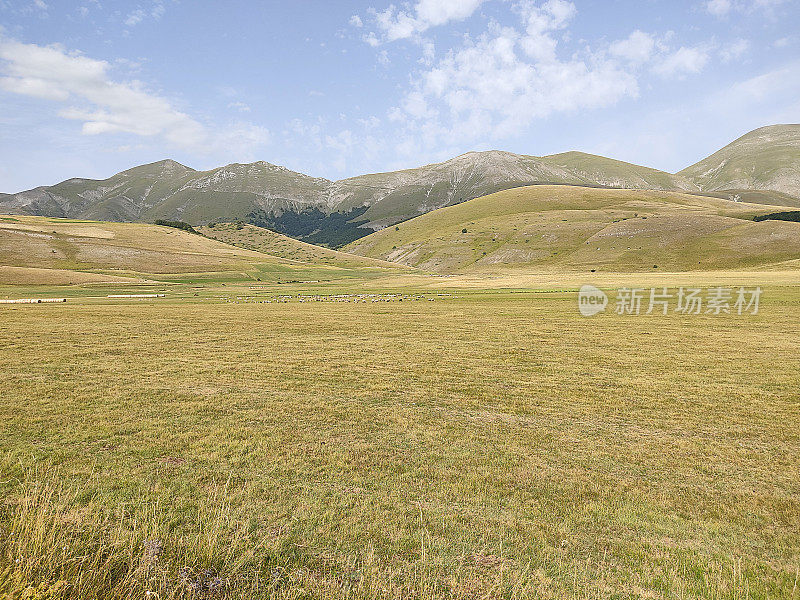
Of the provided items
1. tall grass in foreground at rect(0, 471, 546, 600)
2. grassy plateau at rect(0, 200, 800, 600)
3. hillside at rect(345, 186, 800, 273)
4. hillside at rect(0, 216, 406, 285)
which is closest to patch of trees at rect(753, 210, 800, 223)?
hillside at rect(345, 186, 800, 273)

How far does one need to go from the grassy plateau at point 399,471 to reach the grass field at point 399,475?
66 millimetres

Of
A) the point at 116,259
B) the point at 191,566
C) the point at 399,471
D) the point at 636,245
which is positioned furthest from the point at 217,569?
the point at 636,245

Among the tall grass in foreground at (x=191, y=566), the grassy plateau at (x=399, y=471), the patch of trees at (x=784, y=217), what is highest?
the patch of trees at (x=784, y=217)

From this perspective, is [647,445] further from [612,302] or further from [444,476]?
[612,302]

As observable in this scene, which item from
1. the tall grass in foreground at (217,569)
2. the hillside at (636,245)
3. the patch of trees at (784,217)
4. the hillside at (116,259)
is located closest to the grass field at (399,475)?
the tall grass in foreground at (217,569)

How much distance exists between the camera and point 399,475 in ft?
35.5

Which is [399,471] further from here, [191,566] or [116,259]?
[116,259]

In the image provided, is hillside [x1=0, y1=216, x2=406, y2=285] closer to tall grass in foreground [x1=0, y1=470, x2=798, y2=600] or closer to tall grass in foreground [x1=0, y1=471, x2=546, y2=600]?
tall grass in foreground [x1=0, y1=471, x2=546, y2=600]

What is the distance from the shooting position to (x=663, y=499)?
9938mm

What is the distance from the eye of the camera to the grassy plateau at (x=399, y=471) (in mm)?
6797

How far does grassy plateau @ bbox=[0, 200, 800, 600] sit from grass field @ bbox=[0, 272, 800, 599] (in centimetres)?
7

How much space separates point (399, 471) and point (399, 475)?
0.23m

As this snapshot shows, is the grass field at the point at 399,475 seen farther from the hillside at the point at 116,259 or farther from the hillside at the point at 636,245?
the hillside at the point at 636,245

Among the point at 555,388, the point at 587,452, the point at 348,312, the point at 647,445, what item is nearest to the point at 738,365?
the point at 555,388
